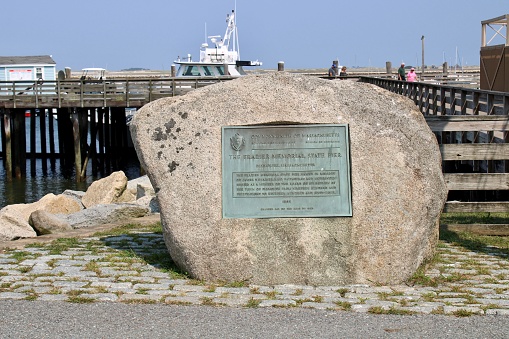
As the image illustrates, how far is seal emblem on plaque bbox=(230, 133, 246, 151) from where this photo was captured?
7.50m

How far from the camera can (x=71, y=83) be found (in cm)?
3591

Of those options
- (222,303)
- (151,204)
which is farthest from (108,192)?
(222,303)

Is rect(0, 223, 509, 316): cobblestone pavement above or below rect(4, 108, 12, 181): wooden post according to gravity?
below

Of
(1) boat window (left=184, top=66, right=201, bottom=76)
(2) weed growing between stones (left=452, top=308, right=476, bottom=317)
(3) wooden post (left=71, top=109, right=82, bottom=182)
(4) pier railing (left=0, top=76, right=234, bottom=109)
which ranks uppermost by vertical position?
(1) boat window (left=184, top=66, right=201, bottom=76)

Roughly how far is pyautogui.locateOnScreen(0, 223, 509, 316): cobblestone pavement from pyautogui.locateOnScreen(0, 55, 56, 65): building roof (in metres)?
58.7

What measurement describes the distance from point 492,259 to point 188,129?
3.43 metres

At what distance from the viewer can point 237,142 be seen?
7.50 m

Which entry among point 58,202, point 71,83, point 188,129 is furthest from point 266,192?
point 71,83

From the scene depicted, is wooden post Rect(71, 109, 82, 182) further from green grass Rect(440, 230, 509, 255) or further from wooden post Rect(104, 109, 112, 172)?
green grass Rect(440, 230, 509, 255)

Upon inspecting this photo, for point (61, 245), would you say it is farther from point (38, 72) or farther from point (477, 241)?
point (38, 72)

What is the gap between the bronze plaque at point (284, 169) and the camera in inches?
292

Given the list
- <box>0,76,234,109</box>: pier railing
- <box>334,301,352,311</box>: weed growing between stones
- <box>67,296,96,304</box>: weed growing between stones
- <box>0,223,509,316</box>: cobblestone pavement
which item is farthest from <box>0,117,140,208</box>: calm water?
<box>334,301,352,311</box>: weed growing between stones

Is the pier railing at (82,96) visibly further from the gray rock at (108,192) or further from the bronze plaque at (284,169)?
the bronze plaque at (284,169)

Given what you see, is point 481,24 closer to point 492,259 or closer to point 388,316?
point 492,259
